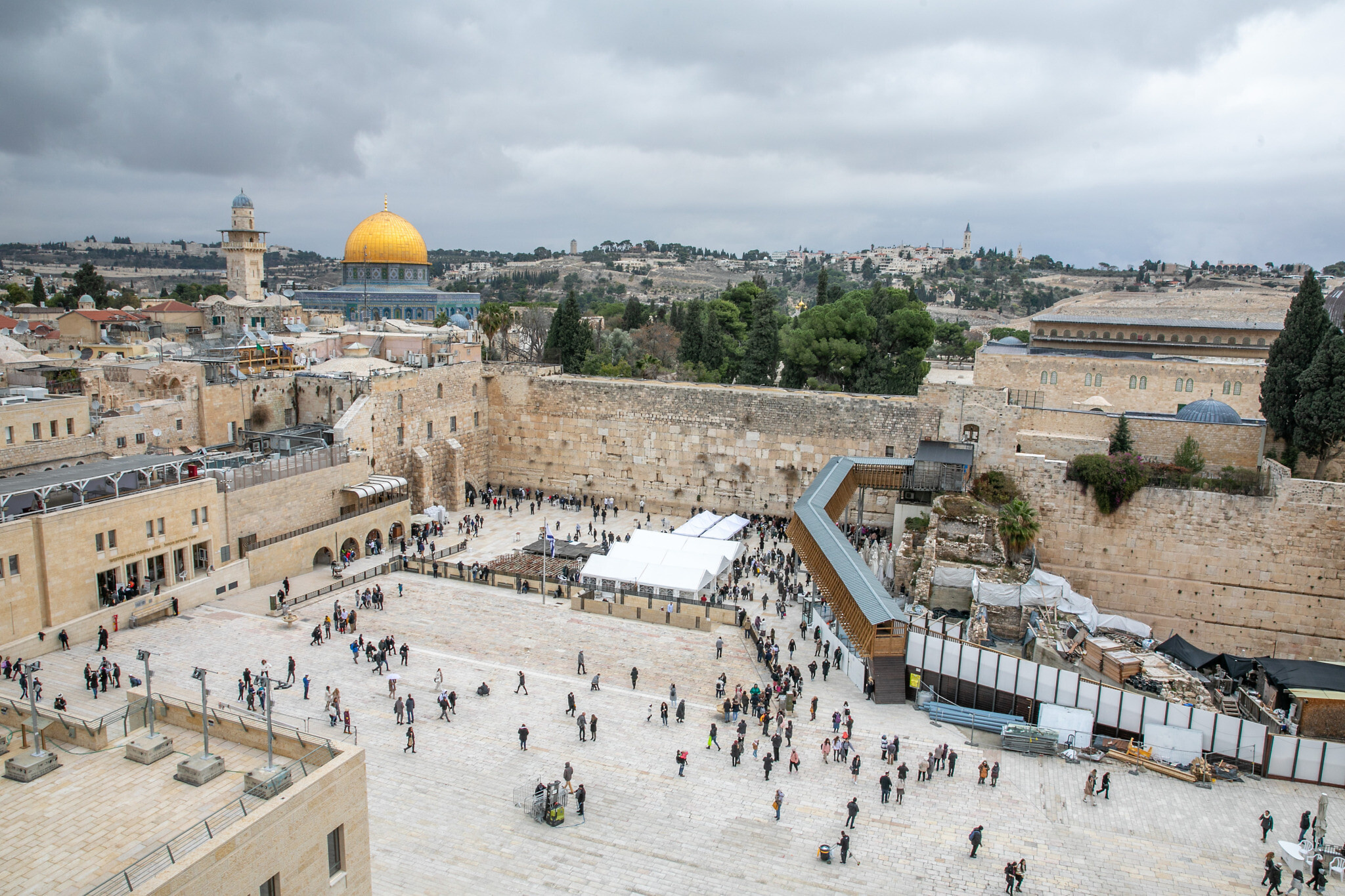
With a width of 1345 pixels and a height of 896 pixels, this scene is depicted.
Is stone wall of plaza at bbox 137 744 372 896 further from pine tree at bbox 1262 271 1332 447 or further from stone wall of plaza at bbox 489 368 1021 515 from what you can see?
pine tree at bbox 1262 271 1332 447

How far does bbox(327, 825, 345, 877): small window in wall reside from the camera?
27.8 feet

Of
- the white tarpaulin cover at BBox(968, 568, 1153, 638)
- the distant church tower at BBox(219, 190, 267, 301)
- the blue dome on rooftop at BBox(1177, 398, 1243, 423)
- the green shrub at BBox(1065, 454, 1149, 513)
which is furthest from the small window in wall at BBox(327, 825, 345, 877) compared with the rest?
the distant church tower at BBox(219, 190, 267, 301)

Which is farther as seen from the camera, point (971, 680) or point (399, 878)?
point (971, 680)

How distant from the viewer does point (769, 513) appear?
105 ft

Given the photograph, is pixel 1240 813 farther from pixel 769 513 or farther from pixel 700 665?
pixel 769 513

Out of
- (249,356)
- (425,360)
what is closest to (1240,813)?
(425,360)

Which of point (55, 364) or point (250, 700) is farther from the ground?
point (55, 364)

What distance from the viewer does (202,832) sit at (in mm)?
7535

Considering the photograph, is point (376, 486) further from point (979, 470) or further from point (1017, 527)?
point (1017, 527)

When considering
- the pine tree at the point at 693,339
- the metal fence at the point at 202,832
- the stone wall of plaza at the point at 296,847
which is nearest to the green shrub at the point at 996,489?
the stone wall of plaza at the point at 296,847

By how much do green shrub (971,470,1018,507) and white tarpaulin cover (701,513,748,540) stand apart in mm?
7685

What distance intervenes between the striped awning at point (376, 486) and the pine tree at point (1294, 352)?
1086 inches

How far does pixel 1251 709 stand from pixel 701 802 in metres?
12.3

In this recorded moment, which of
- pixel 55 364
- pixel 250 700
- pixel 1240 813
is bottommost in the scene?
pixel 1240 813
